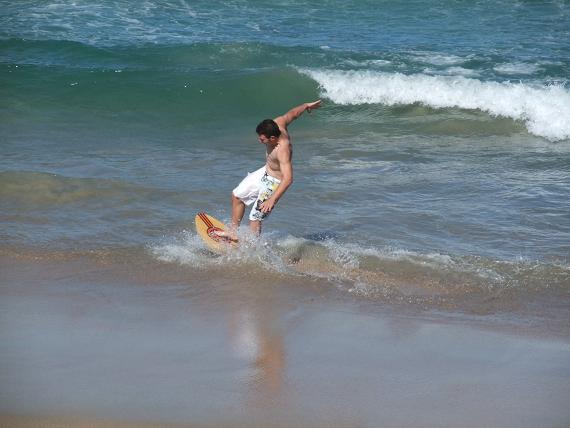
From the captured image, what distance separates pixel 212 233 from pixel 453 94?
28.1ft

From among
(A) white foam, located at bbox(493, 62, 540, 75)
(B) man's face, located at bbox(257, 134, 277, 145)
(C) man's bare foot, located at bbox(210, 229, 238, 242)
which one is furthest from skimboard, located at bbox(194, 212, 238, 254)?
(A) white foam, located at bbox(493, 62, 540, 75)

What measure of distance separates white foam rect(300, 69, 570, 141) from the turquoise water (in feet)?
0.13

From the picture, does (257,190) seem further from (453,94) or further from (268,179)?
(453,94)

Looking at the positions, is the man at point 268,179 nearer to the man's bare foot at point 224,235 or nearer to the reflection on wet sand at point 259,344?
the man's bare foot at point 224,235

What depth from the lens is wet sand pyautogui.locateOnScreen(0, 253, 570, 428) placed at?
502cm

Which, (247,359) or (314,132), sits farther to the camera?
(314,132)

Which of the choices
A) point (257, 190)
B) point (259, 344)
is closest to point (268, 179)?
point (257, 190)

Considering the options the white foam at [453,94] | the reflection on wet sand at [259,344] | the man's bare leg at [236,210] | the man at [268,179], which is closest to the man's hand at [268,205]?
the man at [268,179]

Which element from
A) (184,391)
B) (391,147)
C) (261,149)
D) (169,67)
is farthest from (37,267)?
(169,67)

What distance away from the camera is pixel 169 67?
1728 cm

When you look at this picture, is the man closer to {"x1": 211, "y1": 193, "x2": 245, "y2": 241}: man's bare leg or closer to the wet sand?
{"x1": 211, "y1": 193, "x2": 245, "y2": 241}: man's bare leg

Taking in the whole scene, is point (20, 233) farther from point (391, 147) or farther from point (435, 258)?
point (391, 147)

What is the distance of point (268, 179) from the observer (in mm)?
8180

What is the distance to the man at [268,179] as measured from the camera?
7.86m
